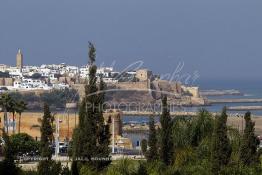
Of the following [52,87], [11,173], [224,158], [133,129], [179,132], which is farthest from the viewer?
[52,87]

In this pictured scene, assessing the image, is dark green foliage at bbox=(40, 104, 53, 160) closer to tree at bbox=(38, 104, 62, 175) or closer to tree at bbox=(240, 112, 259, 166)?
tree at bbox=(38, 104, 62, 175)

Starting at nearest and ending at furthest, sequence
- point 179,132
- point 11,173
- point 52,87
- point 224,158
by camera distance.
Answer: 1. point 11,173
2. point 224,158
3. point 179,132
4. point 52,87

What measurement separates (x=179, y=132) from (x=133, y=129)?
1715 inches

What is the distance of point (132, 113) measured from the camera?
96.8 m

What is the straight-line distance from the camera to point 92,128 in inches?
865

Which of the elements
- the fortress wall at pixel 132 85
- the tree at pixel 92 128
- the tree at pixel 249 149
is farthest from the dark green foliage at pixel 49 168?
the fortress wall at pixel 132 85

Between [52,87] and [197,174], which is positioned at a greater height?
[52,87]

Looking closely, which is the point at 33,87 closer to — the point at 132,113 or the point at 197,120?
the point at 132,113

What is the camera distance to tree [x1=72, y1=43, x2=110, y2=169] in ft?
71.6

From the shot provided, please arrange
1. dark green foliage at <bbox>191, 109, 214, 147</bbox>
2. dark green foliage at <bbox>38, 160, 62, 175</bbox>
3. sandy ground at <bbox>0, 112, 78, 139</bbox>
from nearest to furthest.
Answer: dark green foliage at <bbox>38, 160, 62, 175</bbox>
dark green foliage at <bbox>191, 109, 214, 147</bbox>
sandy ground at <bbox>0, 112, 78, 139</bbox>

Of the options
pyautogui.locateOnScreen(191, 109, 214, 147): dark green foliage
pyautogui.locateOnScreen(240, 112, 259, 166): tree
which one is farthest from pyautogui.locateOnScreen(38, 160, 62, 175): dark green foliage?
pyautogui.locateOnScreen(191, 109, 214, 147): dark green foliage

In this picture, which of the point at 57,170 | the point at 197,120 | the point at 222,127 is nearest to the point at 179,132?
the point at 197,120

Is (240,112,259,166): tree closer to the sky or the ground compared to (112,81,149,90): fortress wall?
closer to the ground

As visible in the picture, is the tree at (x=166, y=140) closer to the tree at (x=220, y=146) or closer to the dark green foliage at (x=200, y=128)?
the dark green foliage at (x=200, y=128)
